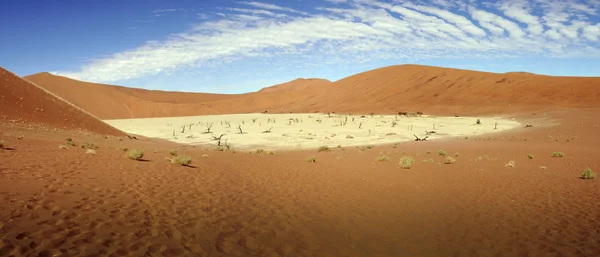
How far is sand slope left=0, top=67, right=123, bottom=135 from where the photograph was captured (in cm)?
2250

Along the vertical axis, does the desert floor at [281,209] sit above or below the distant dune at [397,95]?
below

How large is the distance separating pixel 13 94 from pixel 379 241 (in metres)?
27.4

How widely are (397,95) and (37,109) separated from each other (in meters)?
53.3

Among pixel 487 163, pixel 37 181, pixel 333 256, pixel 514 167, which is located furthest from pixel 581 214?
pixel 37 181

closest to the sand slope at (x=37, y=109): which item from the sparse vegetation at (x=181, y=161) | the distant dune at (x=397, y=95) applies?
the sparse vegetation at (x=181, y=161)

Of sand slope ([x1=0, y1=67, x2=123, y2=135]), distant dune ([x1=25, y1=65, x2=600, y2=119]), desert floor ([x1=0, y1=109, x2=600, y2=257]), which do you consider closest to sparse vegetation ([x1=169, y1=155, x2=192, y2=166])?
desert floor ([x1=0, y1=109, x2=600, y2=257])

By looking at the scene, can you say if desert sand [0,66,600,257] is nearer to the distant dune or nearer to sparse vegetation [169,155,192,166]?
sparse vegetation [169,155,192,166]

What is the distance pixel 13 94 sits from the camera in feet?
79.3

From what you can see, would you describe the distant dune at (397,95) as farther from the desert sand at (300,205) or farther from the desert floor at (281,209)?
the desert floor at (281,209)

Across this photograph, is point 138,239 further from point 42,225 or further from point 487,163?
point 487,163

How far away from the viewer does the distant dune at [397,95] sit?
167 feet

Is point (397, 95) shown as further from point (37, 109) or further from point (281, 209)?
point (281, 209)

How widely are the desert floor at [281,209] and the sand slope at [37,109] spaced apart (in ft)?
39.1

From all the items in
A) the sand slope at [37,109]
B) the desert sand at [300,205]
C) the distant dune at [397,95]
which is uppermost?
the distant dune at [397,95]
